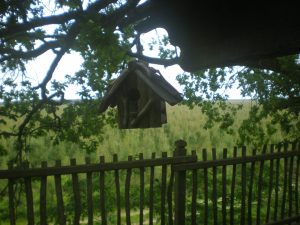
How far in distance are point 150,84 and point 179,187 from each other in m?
1.61

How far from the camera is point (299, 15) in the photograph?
6.91 feet

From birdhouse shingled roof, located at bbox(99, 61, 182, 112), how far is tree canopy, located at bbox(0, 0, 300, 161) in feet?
0.83

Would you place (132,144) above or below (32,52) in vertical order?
below

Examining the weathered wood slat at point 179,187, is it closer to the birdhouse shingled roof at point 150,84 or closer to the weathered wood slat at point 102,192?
the birdhouse shingled roof at point 150,84

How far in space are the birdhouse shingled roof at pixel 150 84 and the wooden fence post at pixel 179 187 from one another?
84 cm

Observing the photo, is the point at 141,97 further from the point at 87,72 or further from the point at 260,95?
the point at 260,95

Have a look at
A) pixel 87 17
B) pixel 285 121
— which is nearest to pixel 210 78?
pixel 285 121

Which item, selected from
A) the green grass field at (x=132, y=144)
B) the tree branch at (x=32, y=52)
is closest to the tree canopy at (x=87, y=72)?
the tree branch at (x=32, y=52)

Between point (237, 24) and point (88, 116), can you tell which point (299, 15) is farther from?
point (88, 116)

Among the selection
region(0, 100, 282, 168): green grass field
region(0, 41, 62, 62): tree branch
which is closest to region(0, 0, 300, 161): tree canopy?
region(0, 41, 62, 62): tree branch

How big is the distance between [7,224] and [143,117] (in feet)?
16.5

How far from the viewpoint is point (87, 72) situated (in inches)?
270

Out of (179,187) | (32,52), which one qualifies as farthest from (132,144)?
(179,187)

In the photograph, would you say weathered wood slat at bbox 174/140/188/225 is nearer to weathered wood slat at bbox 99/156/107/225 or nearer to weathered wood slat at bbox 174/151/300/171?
weathered wood slat at bbox 174/151/300/171
